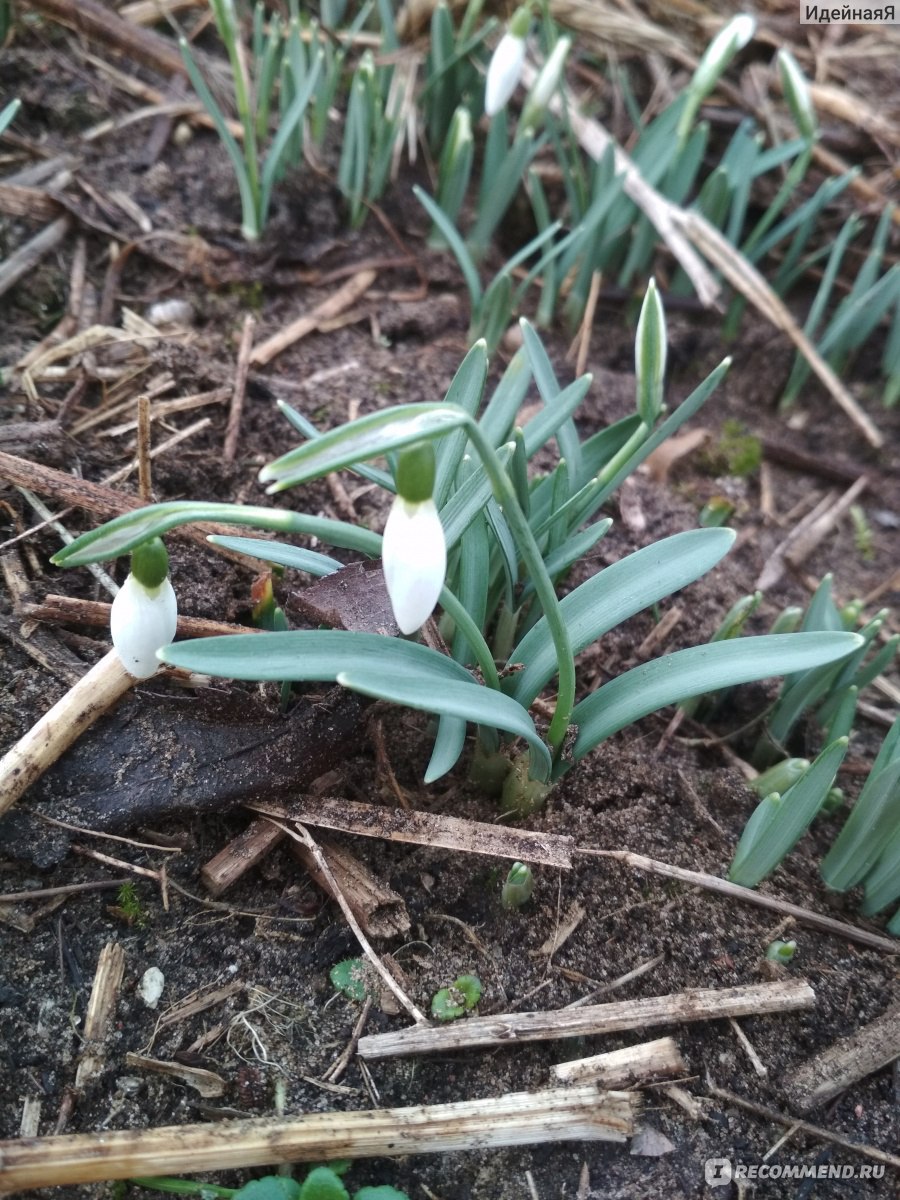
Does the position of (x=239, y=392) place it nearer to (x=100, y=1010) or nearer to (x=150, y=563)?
(x=150, y=563)

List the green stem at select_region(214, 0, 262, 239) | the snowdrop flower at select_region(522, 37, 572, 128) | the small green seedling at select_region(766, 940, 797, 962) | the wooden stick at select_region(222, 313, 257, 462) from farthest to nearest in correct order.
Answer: the snowdrop flower at select_region(522, 37, 572, 128) < the green stem at select_region(214, 0, 262, 239) < the wooden stick at select_region(222, 313, 257, 462) < the small green seedling at select_region(766, 940, 797, 962)

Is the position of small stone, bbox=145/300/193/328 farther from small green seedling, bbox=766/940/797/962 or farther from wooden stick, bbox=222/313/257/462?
small green seedling, bbox=766/940/797/962

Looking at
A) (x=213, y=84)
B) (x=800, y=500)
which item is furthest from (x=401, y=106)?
(x=800, y=500)

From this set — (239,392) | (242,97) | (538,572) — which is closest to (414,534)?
(538,572)

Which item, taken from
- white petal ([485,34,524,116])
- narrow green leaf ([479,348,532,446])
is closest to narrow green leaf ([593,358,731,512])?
narrow green leaf ([479,348,532,446])

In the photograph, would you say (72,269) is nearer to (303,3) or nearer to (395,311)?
(395,311)
